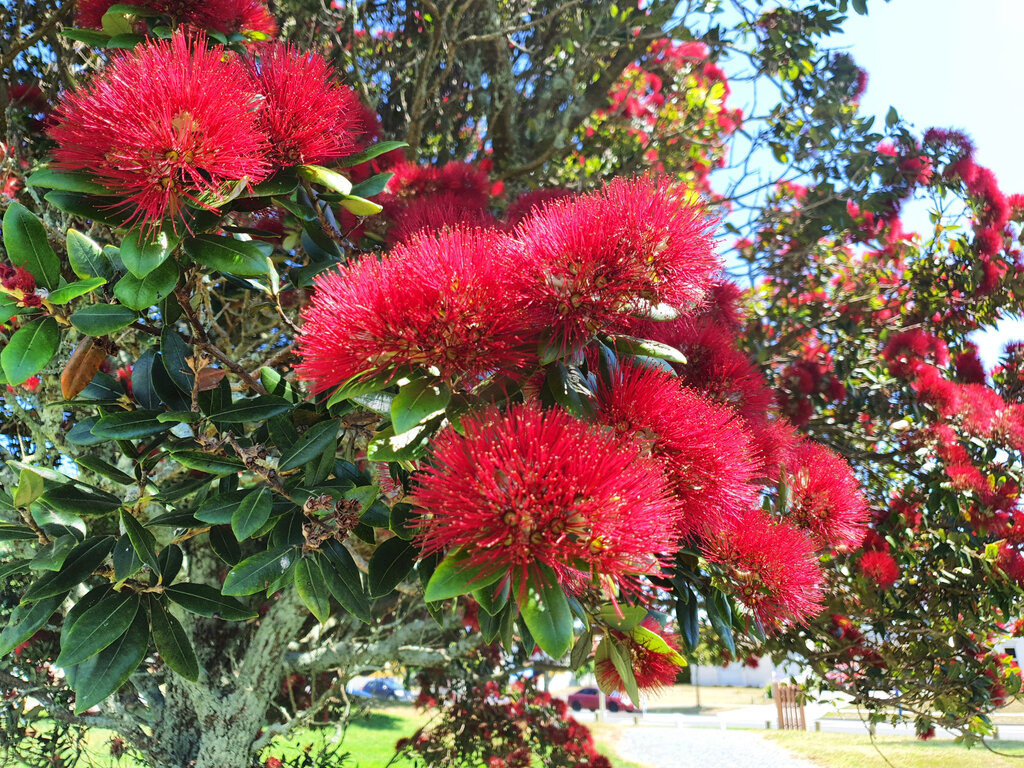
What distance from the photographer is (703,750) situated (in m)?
8.20

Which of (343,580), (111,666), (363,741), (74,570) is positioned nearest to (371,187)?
(343,580)

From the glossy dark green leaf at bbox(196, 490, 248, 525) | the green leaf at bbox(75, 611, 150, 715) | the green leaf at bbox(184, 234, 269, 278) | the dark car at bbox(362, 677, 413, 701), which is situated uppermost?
the green leaf at bbox(184, 234, 269, 278)

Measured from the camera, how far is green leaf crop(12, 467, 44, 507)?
1.06 metres

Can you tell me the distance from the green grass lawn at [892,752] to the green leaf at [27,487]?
4.86 meters

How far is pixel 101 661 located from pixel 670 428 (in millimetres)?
1058

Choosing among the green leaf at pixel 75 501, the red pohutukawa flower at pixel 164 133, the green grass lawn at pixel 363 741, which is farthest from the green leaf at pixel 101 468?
the green grass lawn at pixel 363 741

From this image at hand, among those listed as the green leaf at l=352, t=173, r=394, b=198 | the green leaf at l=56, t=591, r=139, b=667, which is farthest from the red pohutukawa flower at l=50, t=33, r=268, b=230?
the green leaf at l=56, t=591, r=139, b=667

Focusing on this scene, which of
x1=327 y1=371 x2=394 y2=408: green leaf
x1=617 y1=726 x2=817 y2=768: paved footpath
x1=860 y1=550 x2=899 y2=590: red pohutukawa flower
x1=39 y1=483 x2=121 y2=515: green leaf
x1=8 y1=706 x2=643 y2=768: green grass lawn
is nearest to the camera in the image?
x1=327 y1=371 x2=394 y2=408: green leaf

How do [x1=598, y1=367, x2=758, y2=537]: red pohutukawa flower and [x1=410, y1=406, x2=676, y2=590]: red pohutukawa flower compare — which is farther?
[x1=598, y1=367, x2=758, y2=537]: red pohutukawa flower

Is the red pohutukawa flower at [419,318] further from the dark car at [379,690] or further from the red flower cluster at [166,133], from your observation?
the dark car at [379,690]

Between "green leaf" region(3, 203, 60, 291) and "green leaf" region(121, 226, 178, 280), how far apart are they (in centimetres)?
20

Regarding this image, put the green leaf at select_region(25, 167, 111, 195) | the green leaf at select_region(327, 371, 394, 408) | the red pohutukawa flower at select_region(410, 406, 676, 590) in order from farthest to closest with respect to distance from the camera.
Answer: the green leaf at select_region(25, 167, 111, 195)
the green leaf at select_region(327, 371, 394, 408)
the red pohutukawa flower at select_region(410, 406, 676, 590)

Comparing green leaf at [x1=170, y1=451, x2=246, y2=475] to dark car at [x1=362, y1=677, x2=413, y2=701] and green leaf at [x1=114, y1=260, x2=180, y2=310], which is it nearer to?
green leaf at [x1=114, y1=260, x2=180, y2=310]

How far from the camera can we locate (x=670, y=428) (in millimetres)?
892
